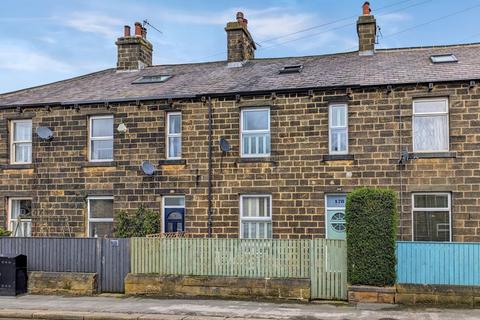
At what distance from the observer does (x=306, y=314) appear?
1196 centimetres

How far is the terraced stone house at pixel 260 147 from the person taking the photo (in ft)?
55.9

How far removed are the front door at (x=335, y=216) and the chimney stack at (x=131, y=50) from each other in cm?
1106

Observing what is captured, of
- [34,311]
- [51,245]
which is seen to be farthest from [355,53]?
[34,311]

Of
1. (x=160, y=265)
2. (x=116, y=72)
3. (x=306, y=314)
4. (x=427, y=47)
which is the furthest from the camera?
(x=116, y=72)

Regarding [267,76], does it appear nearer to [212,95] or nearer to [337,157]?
[212,95]

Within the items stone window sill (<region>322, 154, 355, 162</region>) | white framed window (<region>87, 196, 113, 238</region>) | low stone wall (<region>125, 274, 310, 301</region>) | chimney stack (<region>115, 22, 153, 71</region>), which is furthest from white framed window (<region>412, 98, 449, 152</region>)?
chimney stack (<region>115, 22, 153, 71</region>)

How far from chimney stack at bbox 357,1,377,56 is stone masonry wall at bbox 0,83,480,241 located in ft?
14.4

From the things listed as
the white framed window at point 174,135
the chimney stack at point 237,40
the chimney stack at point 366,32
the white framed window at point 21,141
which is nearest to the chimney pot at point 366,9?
the chimney stack at point 366,32

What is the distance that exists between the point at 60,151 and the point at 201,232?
609 centimetres

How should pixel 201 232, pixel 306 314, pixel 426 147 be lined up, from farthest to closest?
pixel 201 232 < pixel 426 147 < pixel 306 314

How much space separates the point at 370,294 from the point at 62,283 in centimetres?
803

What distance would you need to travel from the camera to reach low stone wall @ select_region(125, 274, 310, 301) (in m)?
13.5

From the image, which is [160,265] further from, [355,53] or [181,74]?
[355,53]

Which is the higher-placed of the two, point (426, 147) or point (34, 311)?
point (426, 147)
